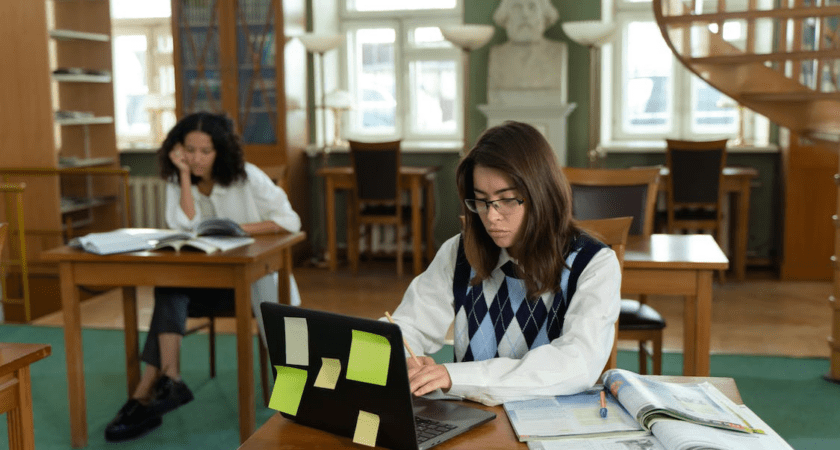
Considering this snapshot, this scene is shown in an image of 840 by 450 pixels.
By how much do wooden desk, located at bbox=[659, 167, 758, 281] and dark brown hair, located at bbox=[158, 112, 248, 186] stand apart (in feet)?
9.77

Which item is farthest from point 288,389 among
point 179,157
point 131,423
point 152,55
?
point 152,55

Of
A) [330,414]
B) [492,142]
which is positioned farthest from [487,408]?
[492,142]

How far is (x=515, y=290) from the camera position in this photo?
1.54 meters

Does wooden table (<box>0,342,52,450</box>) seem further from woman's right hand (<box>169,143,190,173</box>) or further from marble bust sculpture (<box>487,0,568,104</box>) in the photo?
marble bust sculpture (<box>487,0,568,104</box>)

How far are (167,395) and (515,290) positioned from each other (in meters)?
1.80

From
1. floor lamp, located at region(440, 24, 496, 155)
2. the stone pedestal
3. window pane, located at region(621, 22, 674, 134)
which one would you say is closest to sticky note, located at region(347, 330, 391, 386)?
floor lamp, located at region(440, 24, 496, 155)

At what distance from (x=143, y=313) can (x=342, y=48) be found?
9.43 feet

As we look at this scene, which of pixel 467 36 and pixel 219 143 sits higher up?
pixel 467 36

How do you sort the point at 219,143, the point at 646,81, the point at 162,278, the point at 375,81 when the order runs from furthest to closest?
the point at 375,81
the point at 646,81
the point at 219,143
the point at 162,278

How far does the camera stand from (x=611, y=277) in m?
1.46

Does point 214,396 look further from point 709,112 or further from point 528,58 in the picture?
point 709,112

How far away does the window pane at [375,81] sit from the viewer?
6.61 metres

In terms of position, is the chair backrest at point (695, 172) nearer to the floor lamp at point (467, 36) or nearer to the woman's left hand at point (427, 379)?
the floor lamp at point (467, 36)

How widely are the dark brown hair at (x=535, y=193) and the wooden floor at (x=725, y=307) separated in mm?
2529
